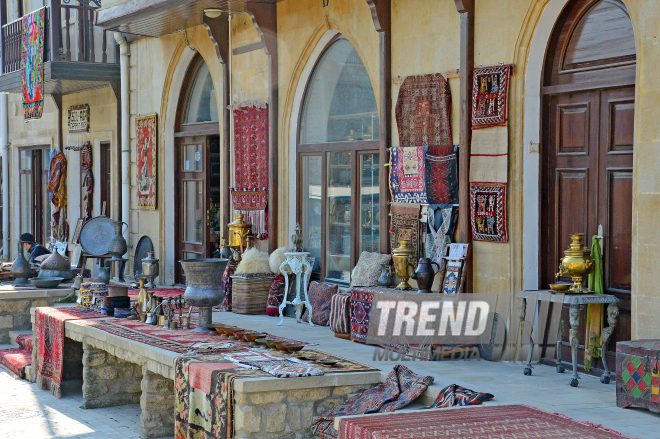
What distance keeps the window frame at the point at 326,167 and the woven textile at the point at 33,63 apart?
6.01 meters

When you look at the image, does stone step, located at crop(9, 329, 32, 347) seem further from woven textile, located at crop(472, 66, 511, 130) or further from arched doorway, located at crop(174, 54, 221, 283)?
woven textile, located at crop(472, 66, 511, 130)

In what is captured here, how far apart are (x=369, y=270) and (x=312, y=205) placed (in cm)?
190

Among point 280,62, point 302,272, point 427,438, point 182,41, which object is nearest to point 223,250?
point 302,272

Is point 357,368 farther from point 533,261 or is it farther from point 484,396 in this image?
point 533,261

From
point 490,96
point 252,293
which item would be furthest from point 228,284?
point 490,96

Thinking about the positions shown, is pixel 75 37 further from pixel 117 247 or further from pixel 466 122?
pixel 466 122

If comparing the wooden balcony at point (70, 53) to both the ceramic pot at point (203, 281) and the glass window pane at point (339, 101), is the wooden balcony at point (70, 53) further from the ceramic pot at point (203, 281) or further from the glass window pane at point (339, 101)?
the ceramic pot at point (203, 281)

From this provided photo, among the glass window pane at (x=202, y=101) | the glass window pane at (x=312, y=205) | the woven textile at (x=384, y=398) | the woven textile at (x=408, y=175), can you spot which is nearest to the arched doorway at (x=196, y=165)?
the glass window pane at (x=202, y=101)

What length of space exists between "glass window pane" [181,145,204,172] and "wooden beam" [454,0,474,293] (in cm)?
589

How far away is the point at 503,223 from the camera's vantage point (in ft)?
25.3

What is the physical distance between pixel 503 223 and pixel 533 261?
42 cm

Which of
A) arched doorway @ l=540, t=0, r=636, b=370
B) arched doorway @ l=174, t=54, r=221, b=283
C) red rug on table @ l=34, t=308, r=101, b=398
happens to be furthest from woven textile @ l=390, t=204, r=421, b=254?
arched doorway @ l=174, t=54, r=221, b=283

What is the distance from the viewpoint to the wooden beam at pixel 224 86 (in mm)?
11812

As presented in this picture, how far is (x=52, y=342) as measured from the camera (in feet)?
33.5
